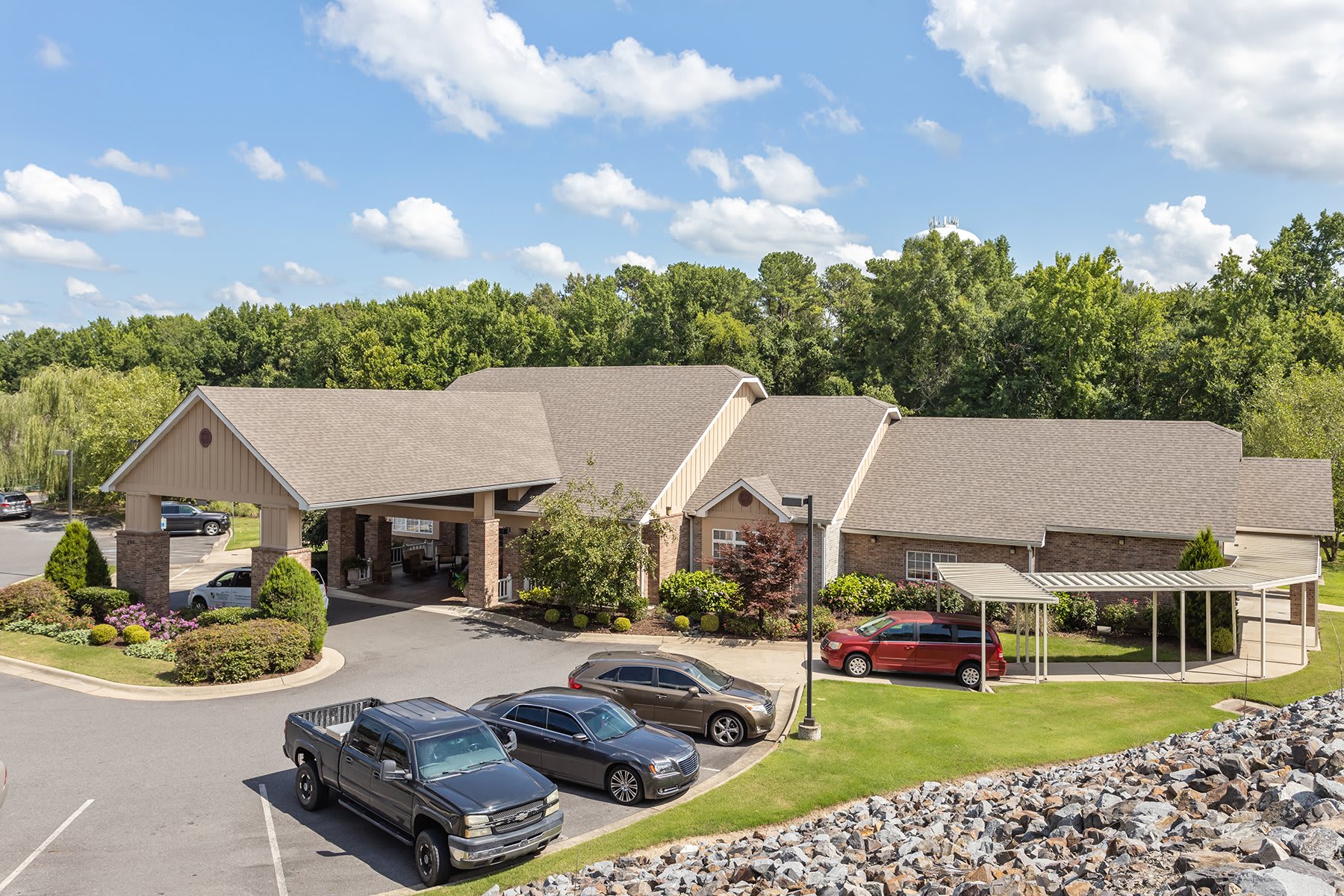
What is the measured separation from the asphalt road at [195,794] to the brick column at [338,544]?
11.0m

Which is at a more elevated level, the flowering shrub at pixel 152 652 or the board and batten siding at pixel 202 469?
the board and batten siding at pixel 202 469

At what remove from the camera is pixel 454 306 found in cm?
7062

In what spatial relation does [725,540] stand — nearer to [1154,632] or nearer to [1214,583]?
[1154,632]

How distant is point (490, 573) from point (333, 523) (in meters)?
7.32

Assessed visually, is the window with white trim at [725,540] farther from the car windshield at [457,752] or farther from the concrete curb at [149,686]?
the car windshield at [457,752]

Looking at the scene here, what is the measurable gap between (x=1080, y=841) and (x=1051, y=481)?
71.4 ft

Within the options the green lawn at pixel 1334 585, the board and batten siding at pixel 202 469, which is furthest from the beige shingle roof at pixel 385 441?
the green lawn at pixel 1334 585

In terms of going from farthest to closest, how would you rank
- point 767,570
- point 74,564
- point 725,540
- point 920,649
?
point 725,540 < point 74,564 < point 767,570 < point 920,649

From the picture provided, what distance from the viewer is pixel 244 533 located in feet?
162

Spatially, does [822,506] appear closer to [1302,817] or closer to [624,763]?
[624,763]

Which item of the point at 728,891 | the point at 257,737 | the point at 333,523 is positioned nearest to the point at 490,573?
the point at 333,523

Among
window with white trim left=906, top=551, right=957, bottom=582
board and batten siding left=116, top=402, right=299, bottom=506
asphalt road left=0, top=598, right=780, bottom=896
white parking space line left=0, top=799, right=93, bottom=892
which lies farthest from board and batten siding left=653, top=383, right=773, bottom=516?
white parking space line left=0, top=799, right=93, bottom=892

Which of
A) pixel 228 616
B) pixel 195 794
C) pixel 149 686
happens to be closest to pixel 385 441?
pixel 228 616

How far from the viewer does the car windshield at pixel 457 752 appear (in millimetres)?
12375
